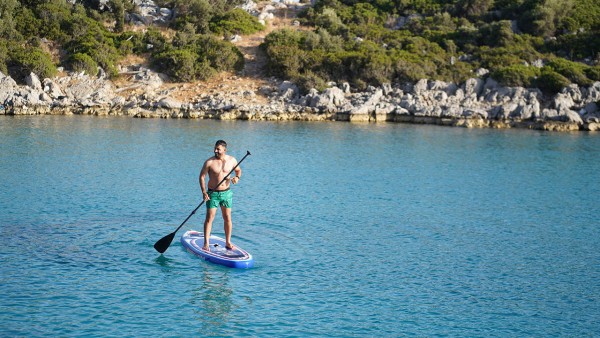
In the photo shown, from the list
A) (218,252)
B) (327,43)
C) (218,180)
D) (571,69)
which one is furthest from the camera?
(327,43)

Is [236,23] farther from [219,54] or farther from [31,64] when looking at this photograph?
[31,64]

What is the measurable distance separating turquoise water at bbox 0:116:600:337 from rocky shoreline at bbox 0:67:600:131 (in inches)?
697

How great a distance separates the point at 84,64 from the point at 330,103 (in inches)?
785

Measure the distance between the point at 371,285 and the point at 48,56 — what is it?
4582 cm

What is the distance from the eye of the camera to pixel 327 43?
58625 millimetres

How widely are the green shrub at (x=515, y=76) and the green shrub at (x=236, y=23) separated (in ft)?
80.6

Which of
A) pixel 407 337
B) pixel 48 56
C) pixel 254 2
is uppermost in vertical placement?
pixel 254 2

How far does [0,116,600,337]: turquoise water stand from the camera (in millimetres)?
9734

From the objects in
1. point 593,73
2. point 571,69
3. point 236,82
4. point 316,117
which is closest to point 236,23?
point 236,82

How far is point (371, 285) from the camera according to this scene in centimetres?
1138

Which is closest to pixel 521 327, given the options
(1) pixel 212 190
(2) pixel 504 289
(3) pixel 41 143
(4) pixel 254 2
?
(2) pixel 504 289

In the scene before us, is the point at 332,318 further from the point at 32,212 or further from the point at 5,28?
the point at 5,28

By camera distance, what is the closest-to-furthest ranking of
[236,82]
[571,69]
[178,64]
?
[571,69] → [178,64] → [236,82]

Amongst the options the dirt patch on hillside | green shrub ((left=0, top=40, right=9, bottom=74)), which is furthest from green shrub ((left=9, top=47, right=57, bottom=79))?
the dirt patch on hillside
